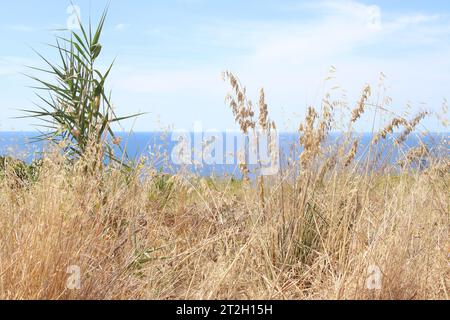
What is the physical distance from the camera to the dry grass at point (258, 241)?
3113 mm

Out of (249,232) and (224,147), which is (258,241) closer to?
(249,232)

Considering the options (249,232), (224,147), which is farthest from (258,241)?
(224,147)

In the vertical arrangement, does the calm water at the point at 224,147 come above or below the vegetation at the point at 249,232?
above

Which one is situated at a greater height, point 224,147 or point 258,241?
point 224,147

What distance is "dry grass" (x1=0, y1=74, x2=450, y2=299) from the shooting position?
3.11 meters

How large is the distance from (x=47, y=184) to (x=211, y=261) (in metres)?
1.25

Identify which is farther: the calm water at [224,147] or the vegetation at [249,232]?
the calm water at [224,147]

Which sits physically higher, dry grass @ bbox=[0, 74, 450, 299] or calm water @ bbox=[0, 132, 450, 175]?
calm water @ bbox=[0, 132, 450, 175]

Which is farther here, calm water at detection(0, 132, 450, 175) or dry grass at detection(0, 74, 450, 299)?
calm water at detection(0, 132, 450, 175)

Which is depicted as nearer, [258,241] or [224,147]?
[258,241]

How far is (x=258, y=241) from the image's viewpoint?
3.91m

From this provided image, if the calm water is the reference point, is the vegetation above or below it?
below
